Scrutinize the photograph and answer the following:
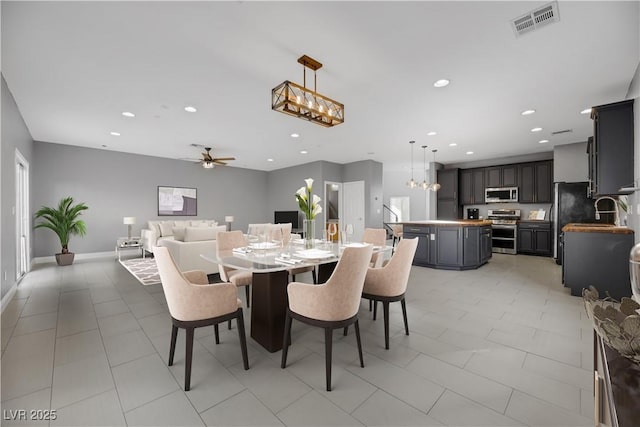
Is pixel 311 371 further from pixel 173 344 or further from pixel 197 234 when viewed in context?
pixel 197 234

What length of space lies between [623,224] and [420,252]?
3161 mm

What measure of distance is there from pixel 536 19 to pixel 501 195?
6.39 m

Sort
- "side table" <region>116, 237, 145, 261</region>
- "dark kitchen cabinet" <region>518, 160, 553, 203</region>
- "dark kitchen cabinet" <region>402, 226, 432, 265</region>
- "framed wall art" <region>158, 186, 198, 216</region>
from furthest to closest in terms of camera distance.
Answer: "framed wall art" <region>158, 186, 198, 216</region> → "dark kitchen cabinet" <region>518, 160, 553, 203</region> → "side table" <region>116, 237, 145, 261</region> → "dark kitchen cabinet" <region>402, 226, 432, 265</region>

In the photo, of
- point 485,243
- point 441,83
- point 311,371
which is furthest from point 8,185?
point 485,243

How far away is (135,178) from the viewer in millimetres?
7504

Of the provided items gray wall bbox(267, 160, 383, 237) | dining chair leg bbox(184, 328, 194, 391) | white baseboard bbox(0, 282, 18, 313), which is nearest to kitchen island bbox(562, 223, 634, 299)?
dining chair leg bbox(184, 328, 194, 391)

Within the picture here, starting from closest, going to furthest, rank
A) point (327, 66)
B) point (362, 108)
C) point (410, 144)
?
point (327, 66)
point (362, 108)
point (410, 144)

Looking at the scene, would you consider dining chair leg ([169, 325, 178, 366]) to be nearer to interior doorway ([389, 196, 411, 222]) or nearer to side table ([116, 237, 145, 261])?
side table ([116, 237, 145, 261])

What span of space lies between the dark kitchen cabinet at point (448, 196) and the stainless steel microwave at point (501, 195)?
806 mm

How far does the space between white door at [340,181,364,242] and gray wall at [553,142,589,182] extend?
15.6 feet

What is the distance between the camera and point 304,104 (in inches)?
101

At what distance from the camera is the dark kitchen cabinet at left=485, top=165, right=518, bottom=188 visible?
7.43m

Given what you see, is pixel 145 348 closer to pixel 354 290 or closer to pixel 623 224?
pixel 354 290

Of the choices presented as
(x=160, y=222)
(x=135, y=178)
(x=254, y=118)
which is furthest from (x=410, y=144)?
(x=135, y=178)
